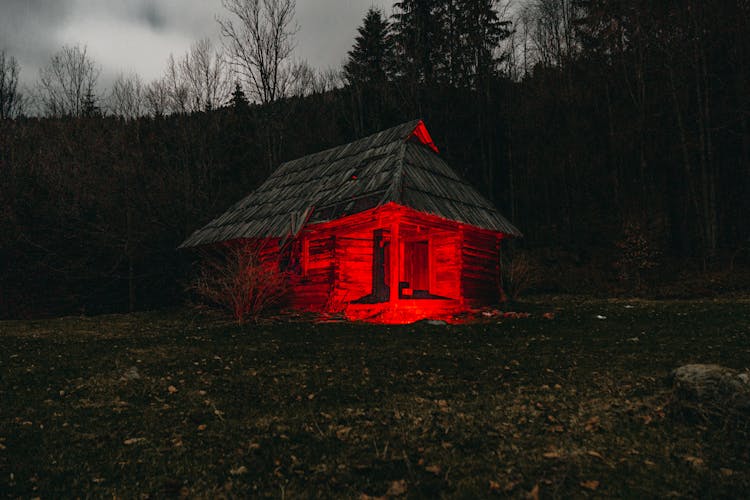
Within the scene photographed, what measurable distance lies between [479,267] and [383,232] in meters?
3.92

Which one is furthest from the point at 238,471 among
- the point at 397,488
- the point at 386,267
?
the point at 386,267

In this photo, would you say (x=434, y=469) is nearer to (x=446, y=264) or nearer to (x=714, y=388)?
(x=714, y=388)

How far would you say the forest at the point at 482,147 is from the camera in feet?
69.2

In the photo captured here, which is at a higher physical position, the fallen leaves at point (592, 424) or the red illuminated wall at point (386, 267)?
the red illuminated wall at point (386, 267)

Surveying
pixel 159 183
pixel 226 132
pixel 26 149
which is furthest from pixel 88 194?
pixel 226 132

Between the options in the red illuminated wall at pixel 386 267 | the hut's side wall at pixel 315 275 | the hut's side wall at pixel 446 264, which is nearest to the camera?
the red illuminated wall at pixel 386 267

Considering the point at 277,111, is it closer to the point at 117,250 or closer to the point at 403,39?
the point at 403,39

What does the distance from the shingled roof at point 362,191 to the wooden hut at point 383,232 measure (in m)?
0.05

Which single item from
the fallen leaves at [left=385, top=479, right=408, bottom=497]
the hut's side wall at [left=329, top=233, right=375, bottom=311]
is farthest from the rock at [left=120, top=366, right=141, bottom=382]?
the hut's side wall at [left=329, top=233, right=375, bottom=311]

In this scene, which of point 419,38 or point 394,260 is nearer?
point 394,260

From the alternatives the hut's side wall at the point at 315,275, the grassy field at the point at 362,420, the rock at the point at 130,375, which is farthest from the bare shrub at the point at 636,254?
the rock at the point at 130,375

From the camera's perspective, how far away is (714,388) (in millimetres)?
4543

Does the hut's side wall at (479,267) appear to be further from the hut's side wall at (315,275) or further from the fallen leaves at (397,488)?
the fallen leaves at (397,488)

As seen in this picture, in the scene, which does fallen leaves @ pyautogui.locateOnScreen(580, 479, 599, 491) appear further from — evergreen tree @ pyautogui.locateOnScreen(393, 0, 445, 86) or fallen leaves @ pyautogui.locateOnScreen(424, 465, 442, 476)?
evergreen tree @ pyautogui.locateOnScreen(393, 0, 445, 86)
